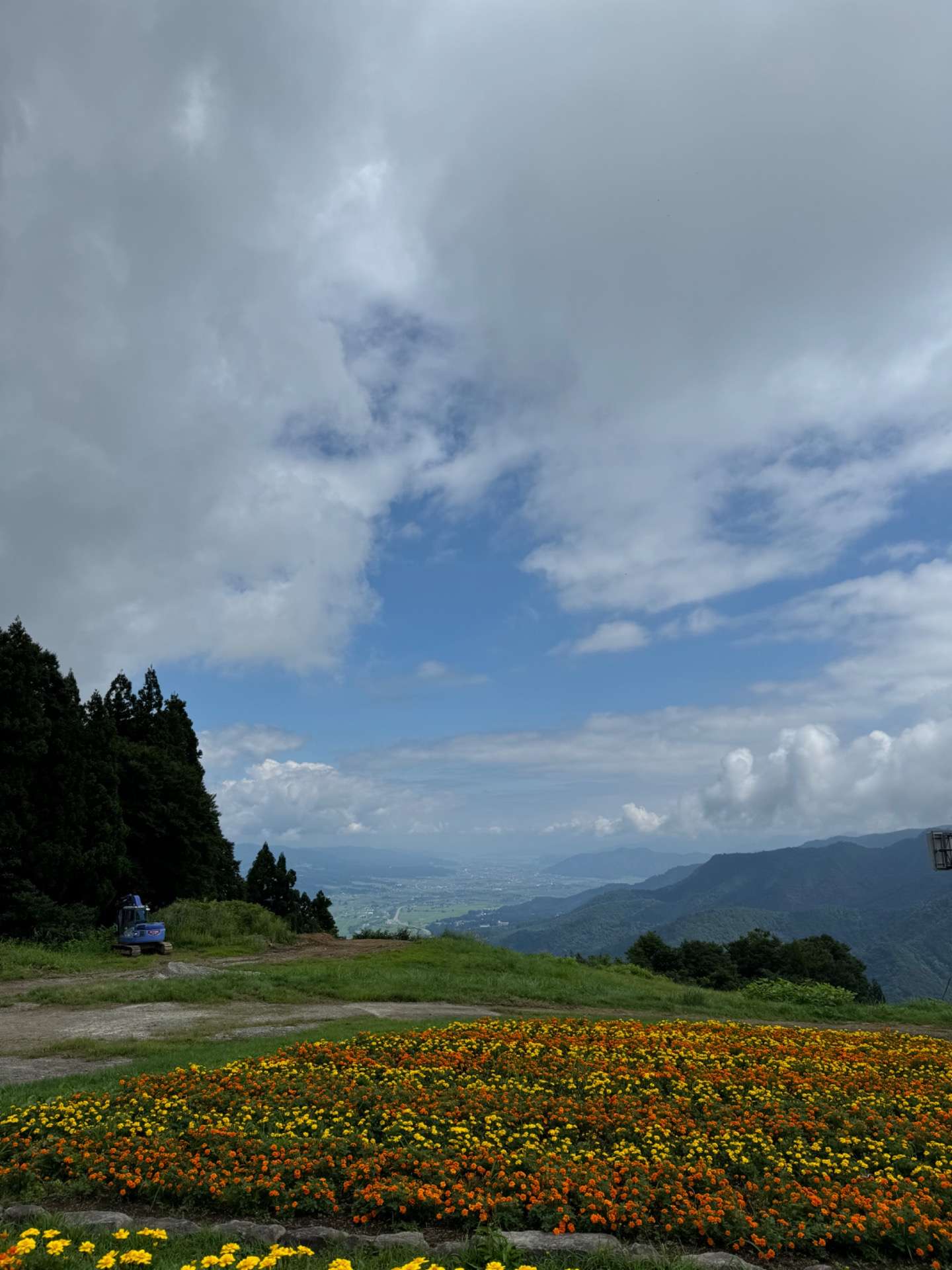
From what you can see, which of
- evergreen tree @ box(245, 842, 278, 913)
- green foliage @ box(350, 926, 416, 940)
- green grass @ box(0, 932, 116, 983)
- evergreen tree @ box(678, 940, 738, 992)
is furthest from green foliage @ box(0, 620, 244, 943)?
evergreen tree @ box(678, 940, 738, 992)

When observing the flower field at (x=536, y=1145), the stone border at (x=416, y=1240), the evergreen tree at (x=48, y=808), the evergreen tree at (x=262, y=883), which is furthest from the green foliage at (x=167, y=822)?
the stone border at (x=416, y=1240)

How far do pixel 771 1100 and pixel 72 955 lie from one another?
83.9ft

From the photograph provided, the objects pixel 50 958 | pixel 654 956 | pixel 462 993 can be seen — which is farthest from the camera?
pixel 654 956

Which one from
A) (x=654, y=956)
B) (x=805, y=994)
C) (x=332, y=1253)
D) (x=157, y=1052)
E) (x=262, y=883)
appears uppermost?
(x=262, y=883)

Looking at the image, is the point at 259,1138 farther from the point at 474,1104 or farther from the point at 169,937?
the point at 169,937

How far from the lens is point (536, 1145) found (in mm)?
7844

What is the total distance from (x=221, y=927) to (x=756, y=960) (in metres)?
37.4

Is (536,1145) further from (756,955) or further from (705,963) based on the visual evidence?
(756,955)

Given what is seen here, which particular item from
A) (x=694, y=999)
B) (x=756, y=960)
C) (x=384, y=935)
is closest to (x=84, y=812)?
(x=384, y=935)

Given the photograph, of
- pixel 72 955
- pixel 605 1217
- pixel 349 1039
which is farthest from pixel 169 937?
pixel 605 1217

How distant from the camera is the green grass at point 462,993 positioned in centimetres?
2061

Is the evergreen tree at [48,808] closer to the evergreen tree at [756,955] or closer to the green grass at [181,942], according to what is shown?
the green grass at [181,942]

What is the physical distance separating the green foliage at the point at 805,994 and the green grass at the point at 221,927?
19.7 metres

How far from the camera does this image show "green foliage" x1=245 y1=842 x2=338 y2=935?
49.8 meters
